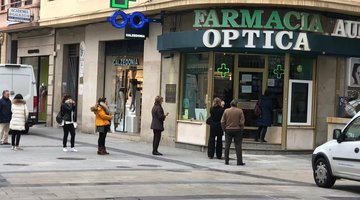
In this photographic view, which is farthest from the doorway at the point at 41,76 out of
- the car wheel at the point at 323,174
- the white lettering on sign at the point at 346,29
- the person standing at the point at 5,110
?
the car wheel at the point at 323,174

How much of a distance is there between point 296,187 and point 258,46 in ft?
21.5

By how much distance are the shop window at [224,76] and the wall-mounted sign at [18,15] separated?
38.2 feet

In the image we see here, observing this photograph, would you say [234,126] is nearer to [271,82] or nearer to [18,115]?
[271,82]

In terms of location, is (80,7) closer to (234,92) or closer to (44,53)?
(44,53)

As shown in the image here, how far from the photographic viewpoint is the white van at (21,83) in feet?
72.7

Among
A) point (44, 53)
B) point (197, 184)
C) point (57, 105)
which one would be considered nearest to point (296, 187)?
point (197, 184)

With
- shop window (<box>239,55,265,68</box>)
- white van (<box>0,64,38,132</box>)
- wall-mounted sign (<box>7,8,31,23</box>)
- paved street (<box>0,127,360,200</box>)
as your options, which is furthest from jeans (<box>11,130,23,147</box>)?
wall-mounted sign (<box>7,8,31,23</box>)

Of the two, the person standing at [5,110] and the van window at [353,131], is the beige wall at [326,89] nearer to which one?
the van window at [353,131]

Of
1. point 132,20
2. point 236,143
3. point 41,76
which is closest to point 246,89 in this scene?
point 236,143

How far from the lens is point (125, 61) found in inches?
907

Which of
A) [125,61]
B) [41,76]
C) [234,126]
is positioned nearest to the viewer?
[234,126]

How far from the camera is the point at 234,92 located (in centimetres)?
1861

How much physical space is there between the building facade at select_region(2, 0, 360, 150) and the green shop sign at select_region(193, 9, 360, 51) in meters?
0.03

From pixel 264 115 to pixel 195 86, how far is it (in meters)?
2.43
